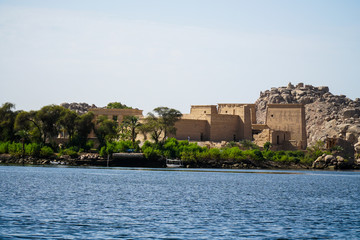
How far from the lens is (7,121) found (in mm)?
100812

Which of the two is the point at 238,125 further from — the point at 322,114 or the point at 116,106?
the point at 322,114

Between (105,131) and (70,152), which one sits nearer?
(70,152)

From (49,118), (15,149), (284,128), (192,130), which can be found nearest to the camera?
(49,118)

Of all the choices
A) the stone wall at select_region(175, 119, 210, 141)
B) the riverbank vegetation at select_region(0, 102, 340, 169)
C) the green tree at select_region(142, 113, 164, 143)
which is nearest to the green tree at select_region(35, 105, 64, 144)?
the riverbank vegetation at select_region(0, 102, 340, 169)

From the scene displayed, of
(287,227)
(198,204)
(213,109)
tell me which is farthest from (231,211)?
(213,109)

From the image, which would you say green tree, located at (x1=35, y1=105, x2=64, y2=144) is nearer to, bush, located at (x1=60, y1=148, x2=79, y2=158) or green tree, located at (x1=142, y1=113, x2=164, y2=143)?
bush, located at (x1=60, y1=148, x2=79, y2=158)

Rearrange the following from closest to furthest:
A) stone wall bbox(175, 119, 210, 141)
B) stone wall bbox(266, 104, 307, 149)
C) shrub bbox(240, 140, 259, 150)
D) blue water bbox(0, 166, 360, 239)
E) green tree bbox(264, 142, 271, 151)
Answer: blue water bbox(0, 166, 360, 239) < shrub bbox(240, 140, 259, 150) < green tree bbox(264, 142, 271, 151) < stone wall bbox(175, 119, 210, 141) < stone wall bbox(266, 104, 307, 149)

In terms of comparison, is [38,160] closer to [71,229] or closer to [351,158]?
[351,158]

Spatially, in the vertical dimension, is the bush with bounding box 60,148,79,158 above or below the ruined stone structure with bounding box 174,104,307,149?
below

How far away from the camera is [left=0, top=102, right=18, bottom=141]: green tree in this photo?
331 feet

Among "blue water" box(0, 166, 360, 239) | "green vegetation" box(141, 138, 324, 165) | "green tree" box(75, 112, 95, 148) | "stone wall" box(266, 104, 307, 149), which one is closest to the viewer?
"blue water" box(0, 166, 360, 239)

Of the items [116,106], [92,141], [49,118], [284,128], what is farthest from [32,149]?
[116,106]

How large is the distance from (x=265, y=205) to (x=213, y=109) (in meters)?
86.6

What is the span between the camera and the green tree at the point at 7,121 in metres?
101
